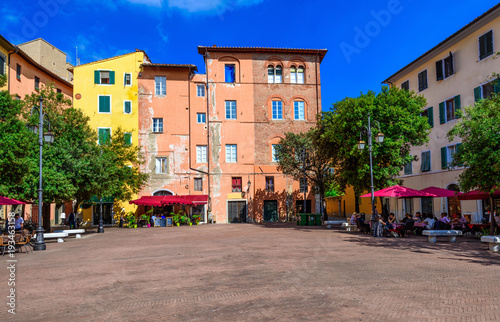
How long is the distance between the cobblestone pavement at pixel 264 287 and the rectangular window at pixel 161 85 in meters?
28.0

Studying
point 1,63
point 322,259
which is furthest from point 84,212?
point 322,259

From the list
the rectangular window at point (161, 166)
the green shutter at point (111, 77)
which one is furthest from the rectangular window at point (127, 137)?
the green shutter at point (111, 77)

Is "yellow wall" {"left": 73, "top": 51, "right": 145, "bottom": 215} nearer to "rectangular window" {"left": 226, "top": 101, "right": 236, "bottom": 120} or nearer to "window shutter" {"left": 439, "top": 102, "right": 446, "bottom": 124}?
"rectangular window" {"left": 226, "top": 101, "right": 236, "bottom": 120}

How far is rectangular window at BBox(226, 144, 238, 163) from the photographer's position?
130ft

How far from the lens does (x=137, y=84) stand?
39.4 meters

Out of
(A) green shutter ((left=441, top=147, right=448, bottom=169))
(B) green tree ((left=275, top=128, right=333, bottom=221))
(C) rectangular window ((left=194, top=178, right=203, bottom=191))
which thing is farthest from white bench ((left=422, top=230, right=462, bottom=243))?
(C) rectangular window ((left=194, top=178, right=203, bottom=191))

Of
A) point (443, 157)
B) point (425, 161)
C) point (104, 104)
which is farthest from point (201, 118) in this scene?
point (443, 157)

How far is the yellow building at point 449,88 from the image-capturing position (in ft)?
82.0

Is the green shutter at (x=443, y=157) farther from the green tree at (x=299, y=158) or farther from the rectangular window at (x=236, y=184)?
the rectangular window at (x=236, y=184)

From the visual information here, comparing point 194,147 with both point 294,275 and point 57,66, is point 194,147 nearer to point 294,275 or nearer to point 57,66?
point 57,66

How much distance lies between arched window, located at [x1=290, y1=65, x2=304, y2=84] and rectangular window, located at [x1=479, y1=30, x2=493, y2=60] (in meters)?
18.3

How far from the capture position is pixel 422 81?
3216 cm

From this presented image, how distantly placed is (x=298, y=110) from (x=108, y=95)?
59.9 ft

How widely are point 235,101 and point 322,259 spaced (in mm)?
30090
